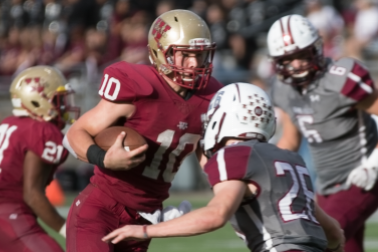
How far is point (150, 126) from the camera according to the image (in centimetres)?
371

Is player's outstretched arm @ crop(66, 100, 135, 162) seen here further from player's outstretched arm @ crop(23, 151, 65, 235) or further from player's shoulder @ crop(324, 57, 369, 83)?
player's shoulder @ crop(324, 57, 369, 83)

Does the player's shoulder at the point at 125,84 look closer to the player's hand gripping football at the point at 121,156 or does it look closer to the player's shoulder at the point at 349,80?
the player's hand gripping football at the point at 121,156

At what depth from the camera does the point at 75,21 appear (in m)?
13.5

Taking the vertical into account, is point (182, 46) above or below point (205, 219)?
above

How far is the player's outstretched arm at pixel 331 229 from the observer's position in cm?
345

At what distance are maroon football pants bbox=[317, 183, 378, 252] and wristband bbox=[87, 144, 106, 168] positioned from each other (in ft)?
6.38

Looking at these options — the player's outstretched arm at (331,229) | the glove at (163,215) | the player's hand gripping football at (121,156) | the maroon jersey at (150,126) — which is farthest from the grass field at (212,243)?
the player's hand gripping football at (121,156)

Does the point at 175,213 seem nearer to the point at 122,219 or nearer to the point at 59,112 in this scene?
the point at 122,219

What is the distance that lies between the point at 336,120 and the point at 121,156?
6.88 ft

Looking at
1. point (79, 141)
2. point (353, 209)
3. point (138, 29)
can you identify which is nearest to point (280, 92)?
point (353, 209)

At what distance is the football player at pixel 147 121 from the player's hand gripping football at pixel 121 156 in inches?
3.7

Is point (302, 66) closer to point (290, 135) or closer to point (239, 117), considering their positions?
point (290, 135)

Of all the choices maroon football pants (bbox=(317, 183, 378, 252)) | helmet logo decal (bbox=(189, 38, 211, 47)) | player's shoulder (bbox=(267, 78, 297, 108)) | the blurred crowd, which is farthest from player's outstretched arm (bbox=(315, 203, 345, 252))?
the blurred crowd

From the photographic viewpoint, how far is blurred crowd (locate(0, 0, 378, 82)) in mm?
11664
